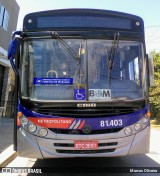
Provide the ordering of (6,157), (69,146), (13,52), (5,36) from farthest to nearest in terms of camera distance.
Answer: (5,36)
(6,157)
(13,52)
(69,146)

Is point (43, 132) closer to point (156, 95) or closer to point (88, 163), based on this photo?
point (88, 163)

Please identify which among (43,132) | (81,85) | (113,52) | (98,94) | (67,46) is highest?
(67,46)

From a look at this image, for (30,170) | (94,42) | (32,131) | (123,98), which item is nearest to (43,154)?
(32,131)

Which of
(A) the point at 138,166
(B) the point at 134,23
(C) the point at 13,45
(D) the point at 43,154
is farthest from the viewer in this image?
(A) the point at 138,166

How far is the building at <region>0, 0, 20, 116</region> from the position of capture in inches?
788

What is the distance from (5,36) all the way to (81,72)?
1557 centimetres

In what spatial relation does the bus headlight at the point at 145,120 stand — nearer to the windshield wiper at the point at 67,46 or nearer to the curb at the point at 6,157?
the windshield wiper at the point at 67,46

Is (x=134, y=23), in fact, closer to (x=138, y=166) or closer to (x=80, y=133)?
(x=80, y=133)

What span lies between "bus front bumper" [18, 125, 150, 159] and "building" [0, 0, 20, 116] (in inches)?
546

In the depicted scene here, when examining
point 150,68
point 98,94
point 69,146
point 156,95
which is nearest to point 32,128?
point 69,146

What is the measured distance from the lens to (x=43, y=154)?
6145 mm

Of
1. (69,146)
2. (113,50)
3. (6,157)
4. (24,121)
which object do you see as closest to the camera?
(69,146)

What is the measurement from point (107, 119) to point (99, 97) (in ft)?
1.57

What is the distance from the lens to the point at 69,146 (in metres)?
6.11
